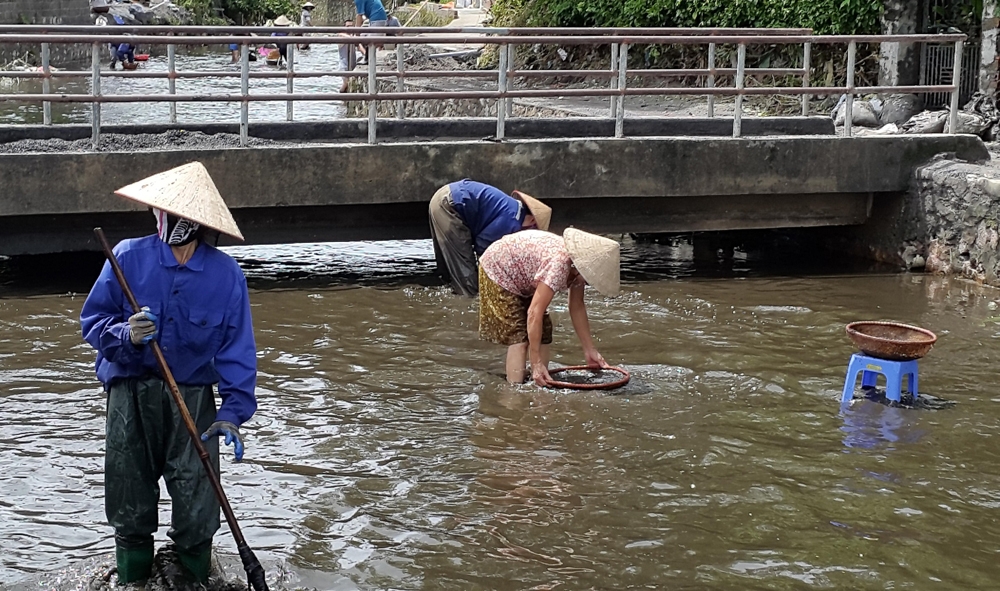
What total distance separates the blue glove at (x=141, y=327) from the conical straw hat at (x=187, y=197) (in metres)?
0.37

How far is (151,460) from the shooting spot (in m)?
4.34

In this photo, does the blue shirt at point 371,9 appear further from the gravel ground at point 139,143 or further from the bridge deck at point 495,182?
the bridge deck at point 495,182

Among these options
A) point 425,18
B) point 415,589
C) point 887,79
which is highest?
point 425,18

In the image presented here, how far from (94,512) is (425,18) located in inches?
1209

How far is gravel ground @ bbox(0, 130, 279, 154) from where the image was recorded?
10172 mm

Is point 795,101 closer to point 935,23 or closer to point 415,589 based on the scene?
point 935,23

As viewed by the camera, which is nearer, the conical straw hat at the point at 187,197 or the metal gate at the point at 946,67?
the conical straw hat at the point at 187,197

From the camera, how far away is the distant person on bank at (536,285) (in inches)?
276

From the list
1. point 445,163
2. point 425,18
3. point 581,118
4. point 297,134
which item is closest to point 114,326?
point 445,163

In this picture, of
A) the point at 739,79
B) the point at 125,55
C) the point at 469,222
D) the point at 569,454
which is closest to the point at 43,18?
the point at 125,55

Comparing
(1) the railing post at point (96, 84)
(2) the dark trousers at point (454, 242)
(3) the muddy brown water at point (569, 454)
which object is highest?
(1) the railing post at point (96, 84)

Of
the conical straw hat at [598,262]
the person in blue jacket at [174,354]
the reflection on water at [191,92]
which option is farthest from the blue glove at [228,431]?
the reflection on water at [191,92]

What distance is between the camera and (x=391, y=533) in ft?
17.8

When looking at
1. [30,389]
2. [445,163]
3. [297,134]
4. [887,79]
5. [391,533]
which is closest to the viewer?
[391,533]
